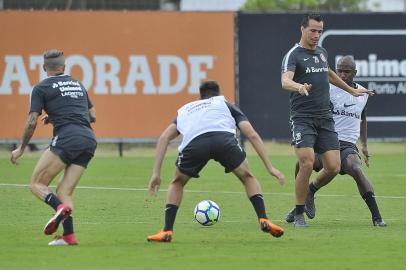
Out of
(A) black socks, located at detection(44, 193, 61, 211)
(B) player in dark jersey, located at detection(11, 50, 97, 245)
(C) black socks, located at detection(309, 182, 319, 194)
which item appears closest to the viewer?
(A) black socks, located at detection(44, 193, 61, 211)

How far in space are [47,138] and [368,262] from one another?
19234mm

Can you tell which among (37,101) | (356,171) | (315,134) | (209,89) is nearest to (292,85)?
(315,134)

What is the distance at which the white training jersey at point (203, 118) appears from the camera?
39.4 ft

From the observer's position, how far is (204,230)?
1348 centimetres

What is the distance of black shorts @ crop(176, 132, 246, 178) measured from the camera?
12.0 m

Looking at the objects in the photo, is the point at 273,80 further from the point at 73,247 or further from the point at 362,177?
the point at 73,247

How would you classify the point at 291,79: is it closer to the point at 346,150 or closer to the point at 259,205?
the point at 346,150

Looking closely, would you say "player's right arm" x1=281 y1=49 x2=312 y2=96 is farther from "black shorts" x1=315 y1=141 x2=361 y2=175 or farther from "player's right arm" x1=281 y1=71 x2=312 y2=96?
"black shorts" x1=315 y1=141 x2=361 y2=175

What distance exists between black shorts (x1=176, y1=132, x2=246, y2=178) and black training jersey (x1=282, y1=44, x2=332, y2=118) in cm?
181

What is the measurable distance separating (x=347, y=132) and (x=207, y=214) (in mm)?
2342

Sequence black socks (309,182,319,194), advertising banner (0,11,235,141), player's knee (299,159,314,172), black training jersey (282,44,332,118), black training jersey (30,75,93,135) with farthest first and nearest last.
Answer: advertising banner (0,11,235,141) → black socks (309,182,319,194) → black training jersey (282,44,332,118) → player's knee (299,159,314,172) → black training jersey (30,75,93,135)

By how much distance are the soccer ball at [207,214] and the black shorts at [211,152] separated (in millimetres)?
1655

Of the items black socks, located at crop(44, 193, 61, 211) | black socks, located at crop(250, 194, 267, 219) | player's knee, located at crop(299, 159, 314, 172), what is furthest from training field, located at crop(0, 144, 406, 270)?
player's knee, located at crop(299, 159, 314, 172)

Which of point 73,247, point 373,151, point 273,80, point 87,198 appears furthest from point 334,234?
point 373,151
